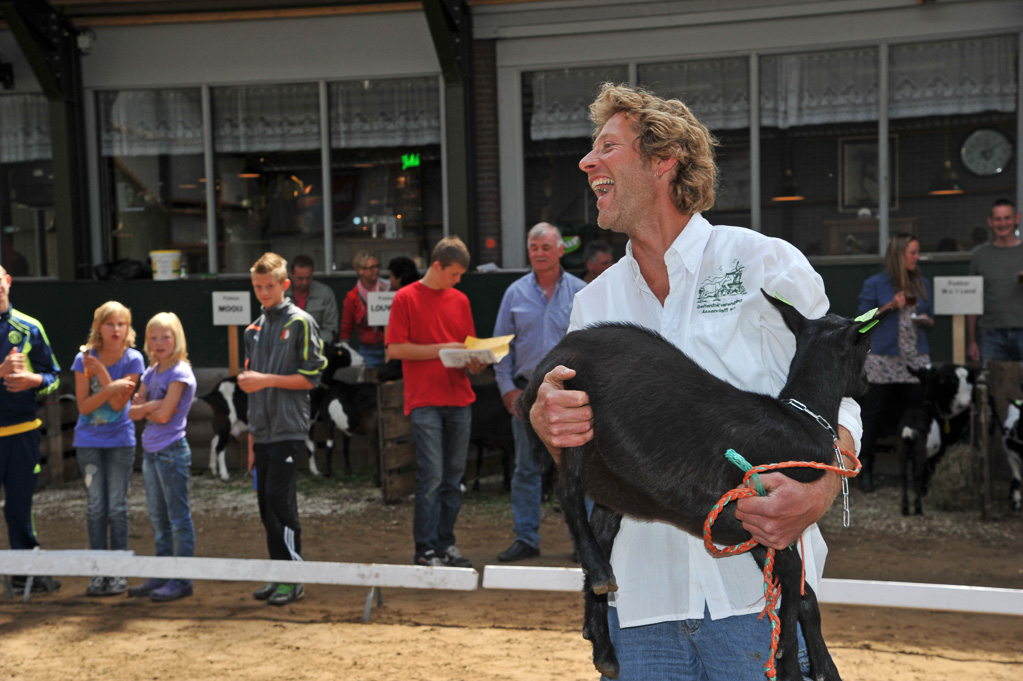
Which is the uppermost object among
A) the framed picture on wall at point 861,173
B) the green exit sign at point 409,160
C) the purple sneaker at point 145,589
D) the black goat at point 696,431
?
the green exit sign at point 409,160

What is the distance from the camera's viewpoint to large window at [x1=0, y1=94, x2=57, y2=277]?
12.4 metres

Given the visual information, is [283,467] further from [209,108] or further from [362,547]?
[209,108]

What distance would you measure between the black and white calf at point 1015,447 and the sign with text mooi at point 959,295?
0.87m

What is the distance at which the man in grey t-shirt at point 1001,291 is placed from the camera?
8570mm

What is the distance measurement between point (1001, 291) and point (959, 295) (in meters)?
1.09

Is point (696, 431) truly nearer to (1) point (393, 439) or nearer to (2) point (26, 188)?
(1) point (393, 439)

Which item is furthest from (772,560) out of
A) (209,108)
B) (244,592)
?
(209,108)

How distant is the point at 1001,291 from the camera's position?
8.61 m

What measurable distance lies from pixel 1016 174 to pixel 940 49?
1691 millimetres

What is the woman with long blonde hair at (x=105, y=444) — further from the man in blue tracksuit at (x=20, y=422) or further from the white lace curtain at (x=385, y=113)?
the white lace curtain at (x=385, y=113)

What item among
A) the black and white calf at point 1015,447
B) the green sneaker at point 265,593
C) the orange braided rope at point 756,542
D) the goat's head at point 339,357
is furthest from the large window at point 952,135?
the orange braided rope at point 756,542

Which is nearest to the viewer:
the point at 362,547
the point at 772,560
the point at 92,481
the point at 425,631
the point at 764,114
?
the point at 772,560

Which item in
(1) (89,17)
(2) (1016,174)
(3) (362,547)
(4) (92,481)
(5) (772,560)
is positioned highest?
(1) (89,17)

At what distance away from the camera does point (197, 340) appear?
458 inches
